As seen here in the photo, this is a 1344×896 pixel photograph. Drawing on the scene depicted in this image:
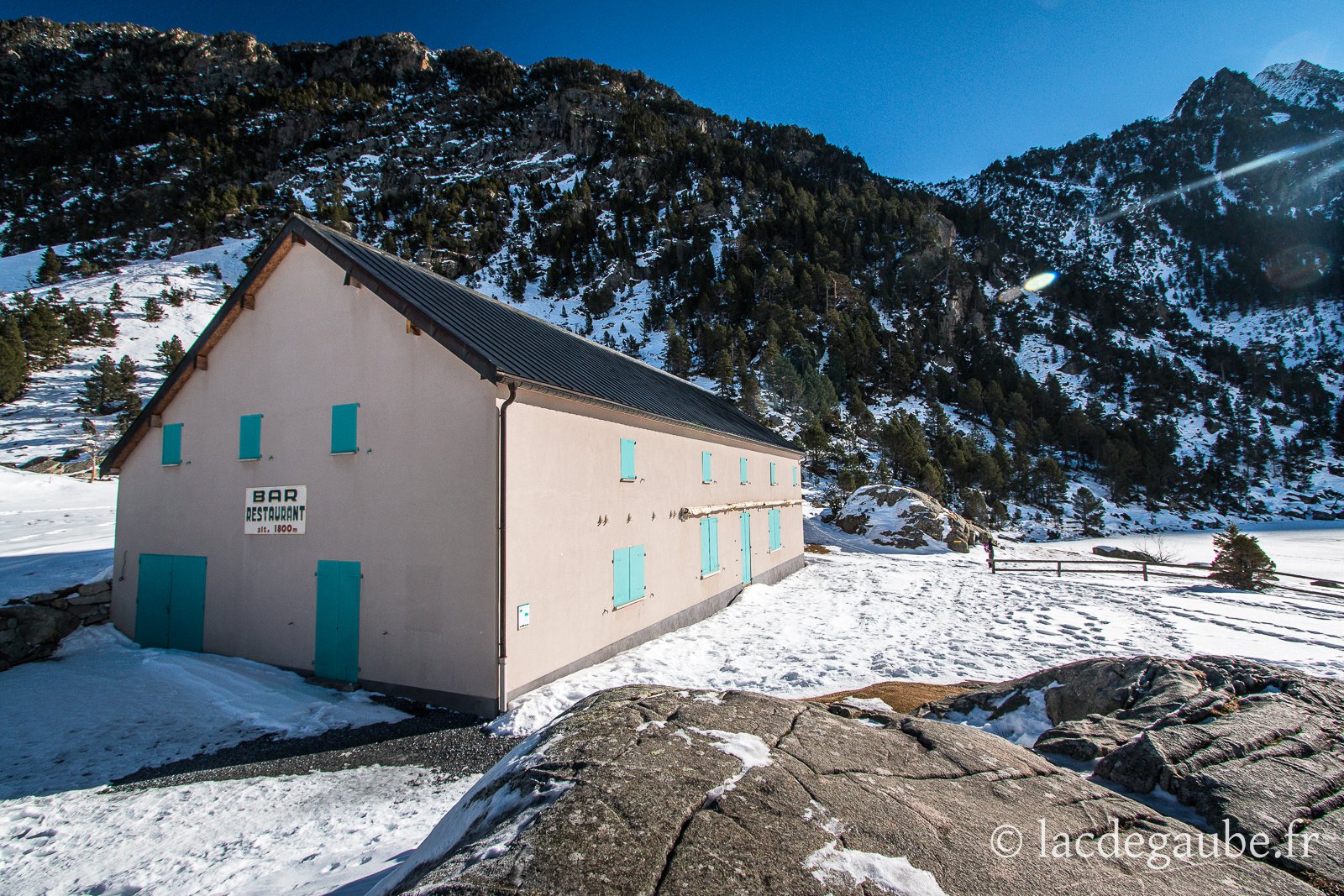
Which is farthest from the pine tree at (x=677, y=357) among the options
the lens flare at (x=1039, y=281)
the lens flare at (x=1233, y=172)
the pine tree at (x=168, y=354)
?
the lens flare at (x=1233, y=172)

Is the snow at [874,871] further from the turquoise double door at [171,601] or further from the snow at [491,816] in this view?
the turquoise double door at [171,601]

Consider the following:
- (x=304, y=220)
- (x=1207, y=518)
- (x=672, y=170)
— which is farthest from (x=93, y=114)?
(x=1207, y=518)

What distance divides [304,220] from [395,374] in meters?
3.76

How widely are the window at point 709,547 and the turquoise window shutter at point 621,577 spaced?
3846mm

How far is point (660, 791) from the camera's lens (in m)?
2.69

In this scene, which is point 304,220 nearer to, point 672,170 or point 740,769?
point 740,769

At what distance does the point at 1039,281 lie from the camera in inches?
4473

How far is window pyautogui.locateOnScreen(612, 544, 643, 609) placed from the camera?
11.0m

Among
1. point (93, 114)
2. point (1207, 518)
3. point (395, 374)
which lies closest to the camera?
point (395, 374)

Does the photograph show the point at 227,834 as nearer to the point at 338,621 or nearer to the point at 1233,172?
the point at 338,621

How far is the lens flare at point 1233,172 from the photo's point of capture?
162 metres

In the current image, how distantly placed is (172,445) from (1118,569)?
31.5 metres

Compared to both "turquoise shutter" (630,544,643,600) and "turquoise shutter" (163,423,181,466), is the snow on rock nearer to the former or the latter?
"turquoise shutter" (163,423,181,466)

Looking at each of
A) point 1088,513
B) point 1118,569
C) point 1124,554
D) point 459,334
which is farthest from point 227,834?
point 1088,513
